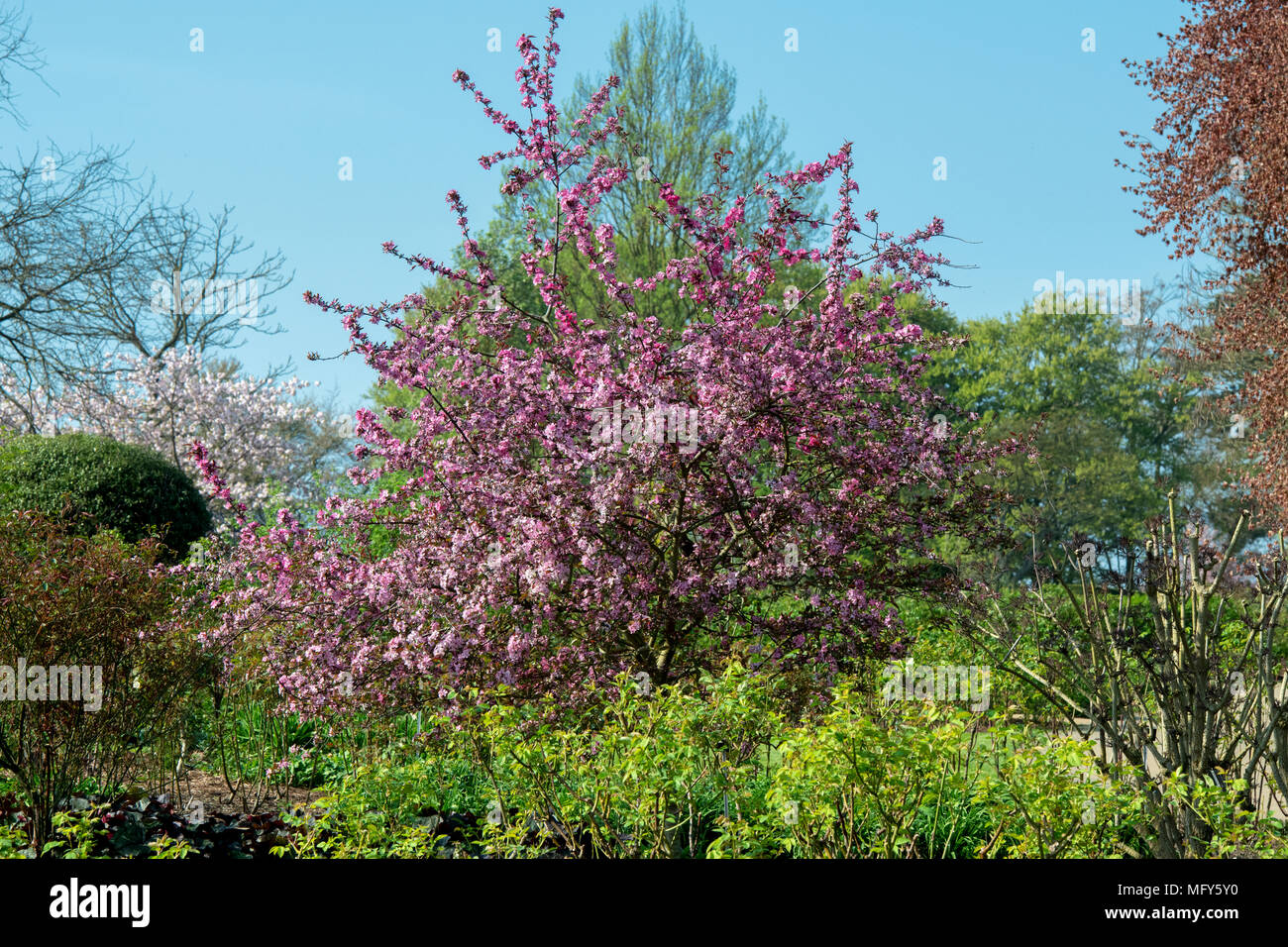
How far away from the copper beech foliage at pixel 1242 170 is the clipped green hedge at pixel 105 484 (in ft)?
41.9

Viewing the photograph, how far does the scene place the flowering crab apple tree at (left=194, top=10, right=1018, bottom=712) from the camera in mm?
5359

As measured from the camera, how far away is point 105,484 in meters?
11.7

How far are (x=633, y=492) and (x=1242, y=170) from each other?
1213 centimetres

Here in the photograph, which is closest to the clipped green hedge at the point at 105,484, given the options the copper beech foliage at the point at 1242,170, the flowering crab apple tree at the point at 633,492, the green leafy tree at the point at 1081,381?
the flowering crab apple tree at the point at 633,492

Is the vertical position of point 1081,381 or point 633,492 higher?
point 1081,381

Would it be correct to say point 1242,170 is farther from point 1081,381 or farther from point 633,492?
point 1081,381

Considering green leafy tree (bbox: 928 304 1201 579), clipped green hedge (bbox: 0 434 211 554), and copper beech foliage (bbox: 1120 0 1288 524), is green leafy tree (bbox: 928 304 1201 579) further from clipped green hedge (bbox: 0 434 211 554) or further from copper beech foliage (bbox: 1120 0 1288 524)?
clipped green hedge (bbox: 0 434 211 554)

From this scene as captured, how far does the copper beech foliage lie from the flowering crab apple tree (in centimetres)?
958

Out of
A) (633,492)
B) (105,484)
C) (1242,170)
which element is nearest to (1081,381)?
(1242,170)
